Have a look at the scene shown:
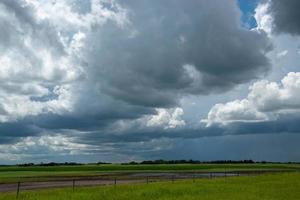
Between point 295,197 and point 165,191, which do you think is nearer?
point 295,197

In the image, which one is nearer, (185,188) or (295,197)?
(295,197)

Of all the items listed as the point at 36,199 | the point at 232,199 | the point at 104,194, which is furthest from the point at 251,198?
the point at 36,199

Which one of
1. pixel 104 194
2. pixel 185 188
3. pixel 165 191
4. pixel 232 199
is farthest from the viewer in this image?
pixel 185 188

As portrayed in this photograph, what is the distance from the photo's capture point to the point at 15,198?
145ft

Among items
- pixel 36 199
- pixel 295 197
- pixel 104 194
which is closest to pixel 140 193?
pixel 104 194

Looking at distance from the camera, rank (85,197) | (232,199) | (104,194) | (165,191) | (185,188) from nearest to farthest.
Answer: (232,199), (85,197), (104,194), (165,191), (185,188)

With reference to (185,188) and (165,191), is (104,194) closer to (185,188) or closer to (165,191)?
(165,191)

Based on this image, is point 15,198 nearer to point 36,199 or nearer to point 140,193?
point 36,199

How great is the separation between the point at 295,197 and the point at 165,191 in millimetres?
15100

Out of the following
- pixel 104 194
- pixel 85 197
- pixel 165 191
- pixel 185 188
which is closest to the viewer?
pixel 85 197

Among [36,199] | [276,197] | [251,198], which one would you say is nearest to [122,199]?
[36,199]

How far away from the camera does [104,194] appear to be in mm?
48531

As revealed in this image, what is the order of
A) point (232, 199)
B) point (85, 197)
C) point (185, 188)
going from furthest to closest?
point (185, 188) < point (85, 197) < point (232, 199)

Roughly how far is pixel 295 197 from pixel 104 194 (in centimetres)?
1974
